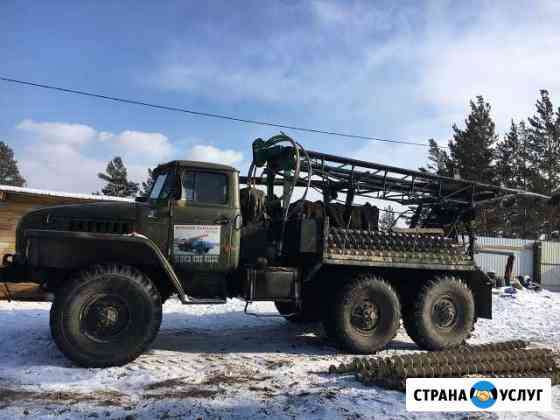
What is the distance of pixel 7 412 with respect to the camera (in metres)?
4.21

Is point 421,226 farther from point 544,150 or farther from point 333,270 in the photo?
point 544,150

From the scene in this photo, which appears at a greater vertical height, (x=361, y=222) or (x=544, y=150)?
(x=544, y=150)

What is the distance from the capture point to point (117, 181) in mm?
43500

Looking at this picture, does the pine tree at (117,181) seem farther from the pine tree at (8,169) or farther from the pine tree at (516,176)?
the pine tree at (516,176)

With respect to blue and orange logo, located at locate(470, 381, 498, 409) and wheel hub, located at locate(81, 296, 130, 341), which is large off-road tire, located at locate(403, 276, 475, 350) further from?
wheel hub, located at locate(81, 296, 130, 341)

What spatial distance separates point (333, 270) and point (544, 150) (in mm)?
28844

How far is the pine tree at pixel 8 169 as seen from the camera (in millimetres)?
48438

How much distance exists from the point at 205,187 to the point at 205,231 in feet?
2.04

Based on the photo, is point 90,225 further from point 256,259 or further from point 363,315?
point 363,315

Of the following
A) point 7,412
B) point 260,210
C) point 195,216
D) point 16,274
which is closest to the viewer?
point 7,412

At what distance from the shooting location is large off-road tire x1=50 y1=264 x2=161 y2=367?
560 centimetres

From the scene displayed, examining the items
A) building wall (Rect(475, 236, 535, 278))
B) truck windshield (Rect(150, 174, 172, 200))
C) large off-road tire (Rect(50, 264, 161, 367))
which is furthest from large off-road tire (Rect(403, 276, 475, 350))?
building wall (Rect(475, 236, 535, 278))

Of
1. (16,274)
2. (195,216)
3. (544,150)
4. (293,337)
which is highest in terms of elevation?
(544,150)

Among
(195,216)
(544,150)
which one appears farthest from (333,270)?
(544,150)
